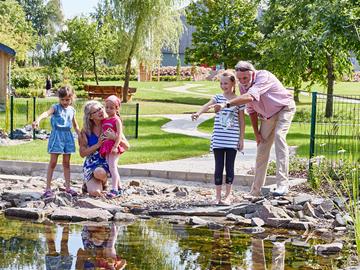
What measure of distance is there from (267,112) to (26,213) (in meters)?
3.35

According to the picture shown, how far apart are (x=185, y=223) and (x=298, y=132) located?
51.8ft

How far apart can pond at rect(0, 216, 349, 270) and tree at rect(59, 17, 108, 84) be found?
1811 inches

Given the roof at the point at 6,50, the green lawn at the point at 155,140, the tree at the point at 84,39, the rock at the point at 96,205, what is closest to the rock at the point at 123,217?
the rock at the point at 96,205

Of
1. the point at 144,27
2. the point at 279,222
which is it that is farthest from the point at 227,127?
the point at 144,27

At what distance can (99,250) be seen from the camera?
7594 mm

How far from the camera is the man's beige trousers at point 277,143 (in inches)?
401

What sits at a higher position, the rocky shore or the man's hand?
the man's hand

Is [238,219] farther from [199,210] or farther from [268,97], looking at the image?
[268,97]

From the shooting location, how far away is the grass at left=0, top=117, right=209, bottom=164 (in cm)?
1532

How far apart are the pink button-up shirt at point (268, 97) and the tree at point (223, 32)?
1182 inches

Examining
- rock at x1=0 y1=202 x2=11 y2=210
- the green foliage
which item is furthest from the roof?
the green foliage

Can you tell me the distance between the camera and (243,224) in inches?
368

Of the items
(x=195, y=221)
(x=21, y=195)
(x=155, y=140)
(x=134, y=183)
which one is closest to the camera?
(x=195, y=221)

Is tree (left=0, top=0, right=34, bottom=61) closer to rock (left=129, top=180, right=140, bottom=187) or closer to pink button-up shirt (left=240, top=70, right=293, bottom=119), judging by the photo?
rock (left=129, top=180, right=140, bottom=187)
